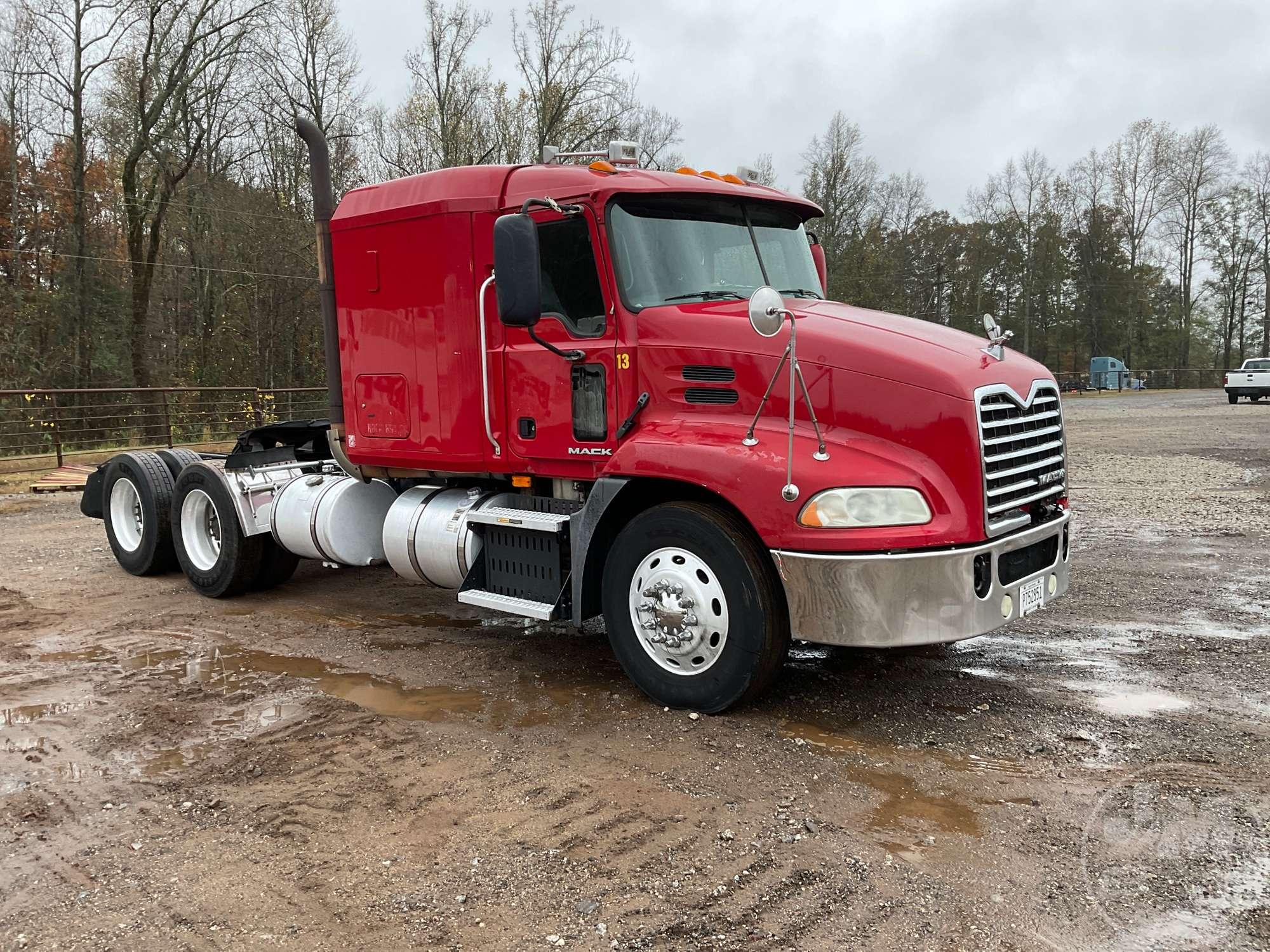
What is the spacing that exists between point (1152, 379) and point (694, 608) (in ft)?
207

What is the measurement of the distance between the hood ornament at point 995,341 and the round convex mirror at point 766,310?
1.19 m

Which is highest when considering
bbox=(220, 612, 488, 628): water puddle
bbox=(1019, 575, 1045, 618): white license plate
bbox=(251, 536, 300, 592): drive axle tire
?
bbox=(1019, 575, 1045, 618): white license plate

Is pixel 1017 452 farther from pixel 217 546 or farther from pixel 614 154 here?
pixel 217 546

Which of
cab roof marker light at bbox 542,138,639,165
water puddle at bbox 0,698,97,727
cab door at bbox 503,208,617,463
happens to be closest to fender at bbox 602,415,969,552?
cab door at bbox 503,208,617,463

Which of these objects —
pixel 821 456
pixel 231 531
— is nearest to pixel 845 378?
pixel 821 456

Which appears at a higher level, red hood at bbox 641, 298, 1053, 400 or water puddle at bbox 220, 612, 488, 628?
red hood at bbox 641, 298, 1053, 400

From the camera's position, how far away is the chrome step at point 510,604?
17.9 ft

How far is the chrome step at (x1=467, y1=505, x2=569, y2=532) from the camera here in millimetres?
5504

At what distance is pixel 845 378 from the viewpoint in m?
4.59

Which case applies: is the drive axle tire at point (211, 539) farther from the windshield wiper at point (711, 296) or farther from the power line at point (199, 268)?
the power line at point (199, 268)

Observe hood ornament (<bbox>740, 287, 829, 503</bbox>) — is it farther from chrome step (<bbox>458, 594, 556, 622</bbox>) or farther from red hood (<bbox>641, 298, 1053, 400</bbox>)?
chrome step (<bbox>458, 594, 556, 622</bbox>)

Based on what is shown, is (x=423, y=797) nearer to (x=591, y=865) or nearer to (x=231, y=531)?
(x=591, y=865)

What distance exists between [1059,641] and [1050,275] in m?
61.4

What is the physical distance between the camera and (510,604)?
5.63 metres
